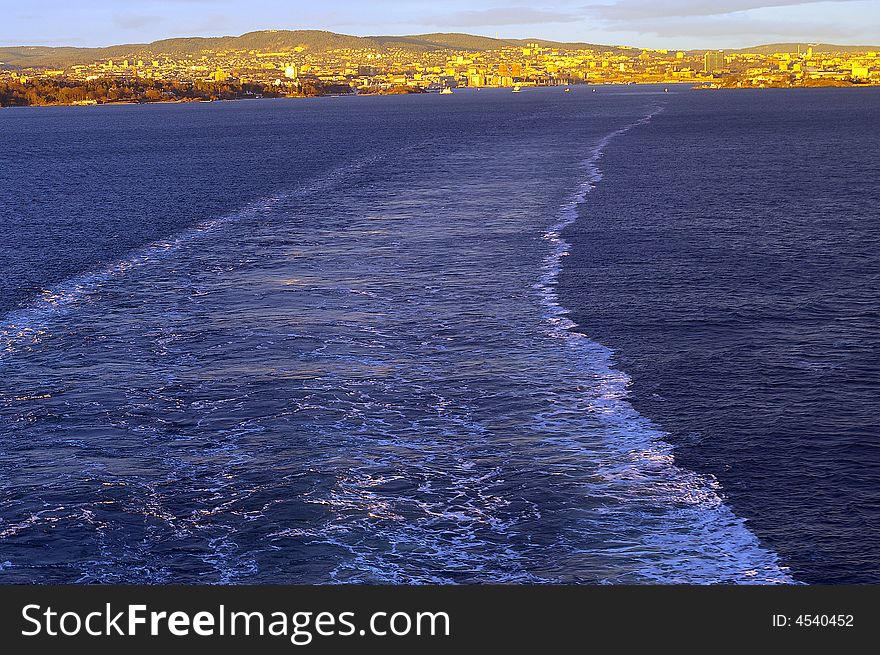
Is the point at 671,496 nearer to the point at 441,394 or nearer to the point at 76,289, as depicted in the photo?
the point at 441,394

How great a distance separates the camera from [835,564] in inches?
765

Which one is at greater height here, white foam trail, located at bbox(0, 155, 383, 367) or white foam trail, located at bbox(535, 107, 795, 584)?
white foam trail, located at bbox(0, 155, 383, 367)

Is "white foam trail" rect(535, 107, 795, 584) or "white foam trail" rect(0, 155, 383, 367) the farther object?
"white foam trail" rect(0, 155, 383, 367)

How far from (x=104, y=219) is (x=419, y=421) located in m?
40.6

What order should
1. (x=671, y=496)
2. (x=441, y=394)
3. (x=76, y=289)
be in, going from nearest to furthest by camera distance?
(x=671, y=496) < (x=441, y=394) < (x=76, y=289)

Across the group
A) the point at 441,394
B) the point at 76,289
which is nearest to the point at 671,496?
the point at 441,394

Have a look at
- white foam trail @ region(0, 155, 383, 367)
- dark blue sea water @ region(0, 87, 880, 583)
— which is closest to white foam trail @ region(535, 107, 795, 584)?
dark blue sea water @ region(0, 87, 880, 583)

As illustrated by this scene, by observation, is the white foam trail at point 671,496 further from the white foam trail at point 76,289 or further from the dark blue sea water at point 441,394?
the white foam trail at point 76,289

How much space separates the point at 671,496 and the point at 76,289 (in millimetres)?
27649

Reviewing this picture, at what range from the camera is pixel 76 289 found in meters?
42.4

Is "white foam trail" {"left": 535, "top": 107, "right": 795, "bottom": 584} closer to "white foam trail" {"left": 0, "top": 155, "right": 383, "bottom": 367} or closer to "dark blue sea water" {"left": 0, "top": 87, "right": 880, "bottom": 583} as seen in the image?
"dark blue sea water" {"left": 0, "top": 87, "right": 880, "bottom": 583}

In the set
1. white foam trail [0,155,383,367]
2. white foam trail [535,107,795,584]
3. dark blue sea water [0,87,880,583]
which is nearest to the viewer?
white foam trail [535,107,795,584]

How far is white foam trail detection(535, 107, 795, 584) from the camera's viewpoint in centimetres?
1953

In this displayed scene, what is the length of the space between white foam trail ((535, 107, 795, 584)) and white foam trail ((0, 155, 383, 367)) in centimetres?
1749
